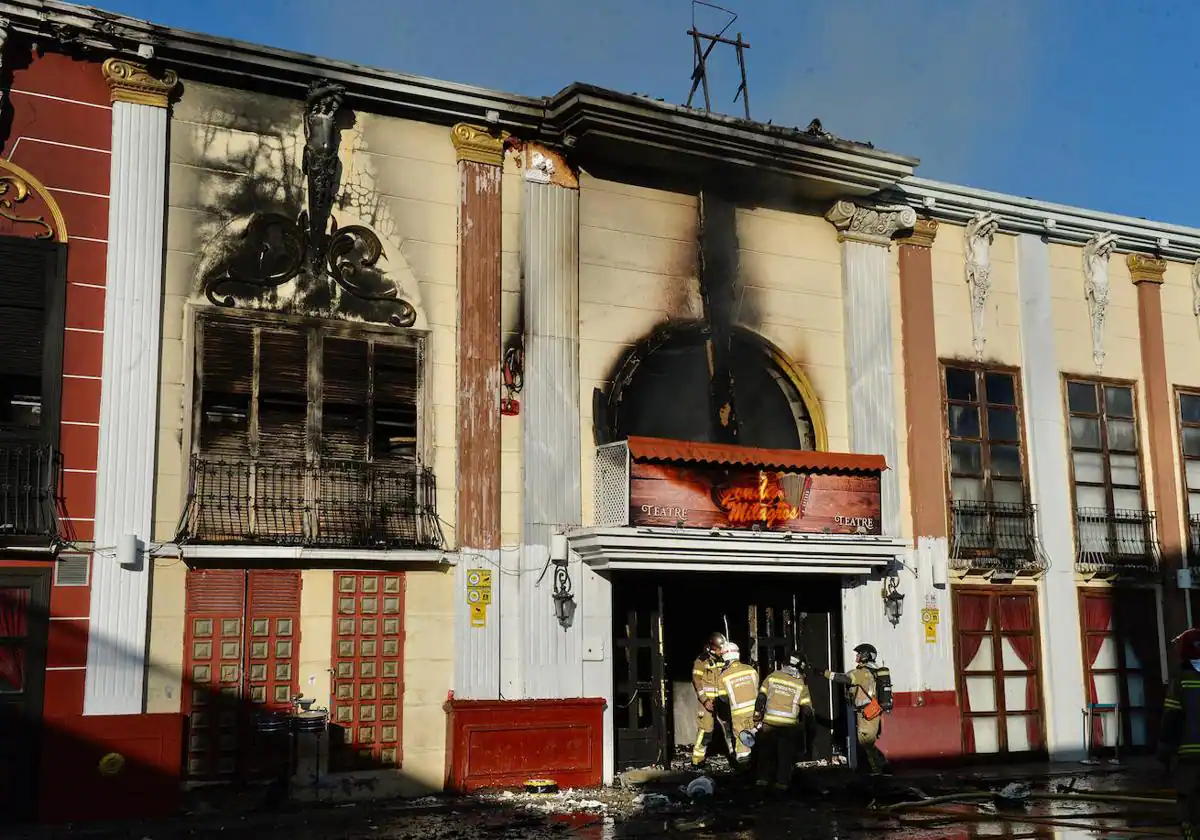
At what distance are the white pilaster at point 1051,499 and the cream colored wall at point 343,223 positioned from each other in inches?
370

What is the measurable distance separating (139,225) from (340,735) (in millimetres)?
6703

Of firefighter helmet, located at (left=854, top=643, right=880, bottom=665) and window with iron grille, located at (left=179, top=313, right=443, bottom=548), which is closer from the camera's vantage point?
window with iron grille, located at (left=179, top=313, right=443, bottom=548)

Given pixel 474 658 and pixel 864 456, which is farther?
pixel 864 456

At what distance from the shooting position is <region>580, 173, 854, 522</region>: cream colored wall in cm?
1911

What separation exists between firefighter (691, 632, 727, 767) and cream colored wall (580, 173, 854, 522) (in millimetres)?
2553

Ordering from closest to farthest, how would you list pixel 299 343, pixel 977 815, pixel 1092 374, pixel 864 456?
Answer: 1. pixel 977 815
2. pixel 299 343
3. pixel 864 456
4. pixel 1092 374

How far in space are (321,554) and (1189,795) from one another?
1001 centimetres

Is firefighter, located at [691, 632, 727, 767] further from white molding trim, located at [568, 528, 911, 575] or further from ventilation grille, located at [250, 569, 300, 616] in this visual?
ventilation grille, located at [250, 569, 300, 616]

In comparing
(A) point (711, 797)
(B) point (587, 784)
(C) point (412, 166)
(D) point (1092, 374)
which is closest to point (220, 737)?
(B) point (587, 784)

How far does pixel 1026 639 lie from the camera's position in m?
→ 21.9

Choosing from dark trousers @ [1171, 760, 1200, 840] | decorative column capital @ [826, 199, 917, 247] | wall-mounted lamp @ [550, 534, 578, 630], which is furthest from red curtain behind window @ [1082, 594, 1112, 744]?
dark trousers @ [1171, 760, 1200, 840]

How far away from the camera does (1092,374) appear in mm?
23156

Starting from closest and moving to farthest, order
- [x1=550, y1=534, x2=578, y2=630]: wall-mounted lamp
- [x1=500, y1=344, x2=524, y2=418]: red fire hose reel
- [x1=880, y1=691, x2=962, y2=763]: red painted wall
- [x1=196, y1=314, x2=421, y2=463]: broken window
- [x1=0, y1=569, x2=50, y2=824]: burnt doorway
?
[x1=0, y1=569, x2=50, y2=824]: burnt doorway, [x1=196, y1=314, x2=421, y2=463]: broken window, [x1=550, y1=534, x2=578, y2=630]: wall-mounted lamp, [x1=500, y1=344, x2=524, y2=418]: red fire hose reel, [x1=880, y1=691, x2=962, y2=763]: red painted wall

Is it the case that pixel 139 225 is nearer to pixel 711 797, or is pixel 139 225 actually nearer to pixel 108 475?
pixel 108 475
